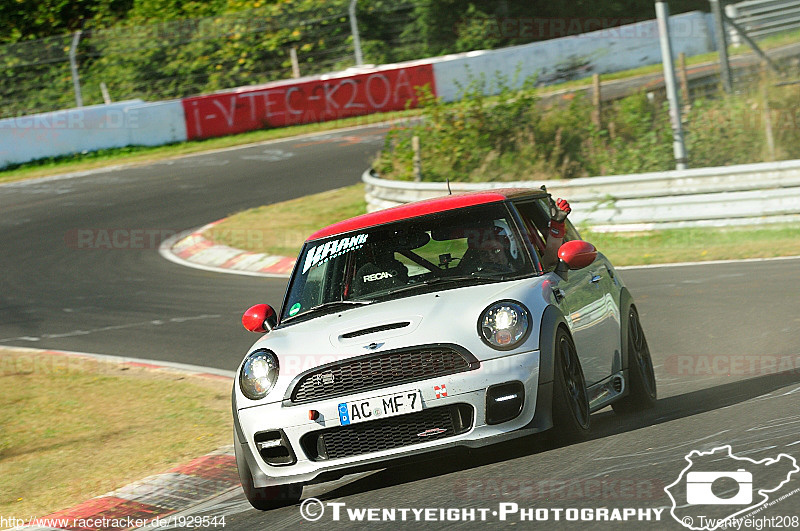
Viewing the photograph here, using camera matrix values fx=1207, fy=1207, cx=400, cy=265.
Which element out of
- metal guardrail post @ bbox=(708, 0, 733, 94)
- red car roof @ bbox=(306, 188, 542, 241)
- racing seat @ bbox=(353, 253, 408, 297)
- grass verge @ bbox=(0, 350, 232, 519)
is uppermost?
metal guardrail post @ bbox=(708, 0, 733, 94)

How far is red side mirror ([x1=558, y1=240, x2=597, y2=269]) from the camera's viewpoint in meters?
6.58

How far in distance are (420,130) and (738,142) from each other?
18.9ft

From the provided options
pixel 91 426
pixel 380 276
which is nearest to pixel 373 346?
pixel 380 276

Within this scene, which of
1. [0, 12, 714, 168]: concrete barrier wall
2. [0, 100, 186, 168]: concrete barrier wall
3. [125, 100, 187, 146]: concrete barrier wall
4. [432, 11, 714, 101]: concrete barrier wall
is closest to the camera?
[0, 100, 186, 168]: concrete barrier wall

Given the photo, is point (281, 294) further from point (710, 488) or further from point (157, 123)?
point (157, 123)

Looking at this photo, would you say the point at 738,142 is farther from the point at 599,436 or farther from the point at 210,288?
the point at 599,436

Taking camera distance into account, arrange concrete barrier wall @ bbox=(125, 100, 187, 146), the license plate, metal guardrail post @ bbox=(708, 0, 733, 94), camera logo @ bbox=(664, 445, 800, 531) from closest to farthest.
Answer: camera logo @ bbox=(664, 445, 800, 531), the license plate, metal guardrail post @ bbox=(708, 0, 733, 94), concrete barrier wall @ bbox=(125, 100, 187, 146)

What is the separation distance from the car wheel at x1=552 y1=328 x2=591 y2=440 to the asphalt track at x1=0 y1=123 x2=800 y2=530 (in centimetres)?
10

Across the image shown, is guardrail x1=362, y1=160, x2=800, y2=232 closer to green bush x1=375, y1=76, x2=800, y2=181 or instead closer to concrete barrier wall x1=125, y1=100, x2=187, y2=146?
green bush x1=375, y1=76, x2=800, y2=181

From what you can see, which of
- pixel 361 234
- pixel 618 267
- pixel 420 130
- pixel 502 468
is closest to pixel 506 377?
pixel 502 468

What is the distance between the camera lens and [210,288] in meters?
15.8

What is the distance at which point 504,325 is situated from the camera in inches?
234

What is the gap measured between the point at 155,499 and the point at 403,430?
2.00 metres

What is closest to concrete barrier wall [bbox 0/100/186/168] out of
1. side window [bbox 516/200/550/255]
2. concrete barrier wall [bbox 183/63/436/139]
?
concrete barrier wall [bbox 183/63/436/139]
